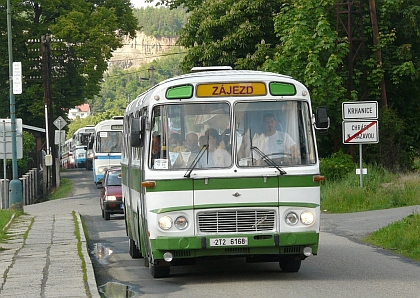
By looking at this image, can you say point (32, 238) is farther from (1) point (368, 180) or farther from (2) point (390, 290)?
(1) point (368, 180)

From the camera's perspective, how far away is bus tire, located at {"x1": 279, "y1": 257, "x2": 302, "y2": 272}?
1324 cm

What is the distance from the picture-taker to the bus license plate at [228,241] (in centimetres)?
1212

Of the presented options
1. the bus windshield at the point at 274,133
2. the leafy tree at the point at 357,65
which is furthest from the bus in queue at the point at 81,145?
the bus windshield at the point at 274,133

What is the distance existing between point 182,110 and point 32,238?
8875 mm

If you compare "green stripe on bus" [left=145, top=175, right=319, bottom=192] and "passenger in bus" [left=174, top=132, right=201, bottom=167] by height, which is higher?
"passenger in bus" [left=174, top=132, right=201, bottom=167]

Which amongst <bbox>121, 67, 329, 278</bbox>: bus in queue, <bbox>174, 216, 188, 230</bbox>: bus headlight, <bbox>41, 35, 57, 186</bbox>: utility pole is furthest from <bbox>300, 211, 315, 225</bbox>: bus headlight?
<bbox>41, 35, 57, 186</bbox>: utility pole

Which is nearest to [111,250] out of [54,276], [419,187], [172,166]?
[54,276]

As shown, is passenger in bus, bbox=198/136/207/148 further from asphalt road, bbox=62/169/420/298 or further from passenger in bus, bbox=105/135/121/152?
passenger in bus, bbox=105/135/121/152

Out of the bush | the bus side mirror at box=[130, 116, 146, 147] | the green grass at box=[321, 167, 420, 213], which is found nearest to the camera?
the bus side mirror at box=[130, 116, 146, 147]

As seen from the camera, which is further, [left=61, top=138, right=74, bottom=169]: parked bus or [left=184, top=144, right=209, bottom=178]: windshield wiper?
[left=61, top=138, right=74, bottom=169]: parked bus

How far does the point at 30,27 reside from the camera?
59125 millimetres

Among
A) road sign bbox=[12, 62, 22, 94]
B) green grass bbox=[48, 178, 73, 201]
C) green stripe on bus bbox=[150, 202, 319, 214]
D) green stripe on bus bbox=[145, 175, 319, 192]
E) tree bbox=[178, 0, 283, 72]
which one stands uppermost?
tree bbox=[178, 0, 283, 72]

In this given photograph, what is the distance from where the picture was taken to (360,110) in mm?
26578

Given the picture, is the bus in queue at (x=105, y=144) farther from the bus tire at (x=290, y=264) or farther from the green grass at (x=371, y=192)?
the bus tire at (x=290, y=264)
